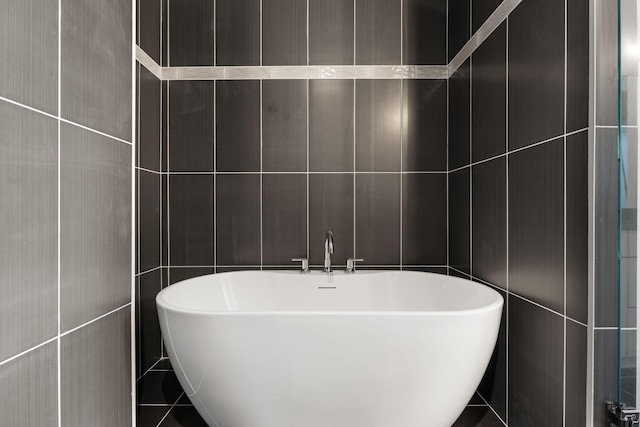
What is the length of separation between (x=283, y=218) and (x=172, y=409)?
3.12ft

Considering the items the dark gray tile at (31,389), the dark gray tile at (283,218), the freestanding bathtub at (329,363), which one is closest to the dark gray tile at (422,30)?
the dark gray tile at (283,218)

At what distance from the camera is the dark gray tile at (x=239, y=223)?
6.79 feet

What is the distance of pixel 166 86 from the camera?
209 centimetres

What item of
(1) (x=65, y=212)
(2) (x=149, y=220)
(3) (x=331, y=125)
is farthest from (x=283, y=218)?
(1) (x=65, y=212)

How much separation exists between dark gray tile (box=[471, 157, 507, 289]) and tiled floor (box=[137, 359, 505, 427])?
0.50 metres

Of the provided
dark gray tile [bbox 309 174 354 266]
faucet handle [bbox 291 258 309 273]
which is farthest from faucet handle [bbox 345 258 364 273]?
faucet handle [bbox 291 258 309 273]

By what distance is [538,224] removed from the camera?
1.21 m

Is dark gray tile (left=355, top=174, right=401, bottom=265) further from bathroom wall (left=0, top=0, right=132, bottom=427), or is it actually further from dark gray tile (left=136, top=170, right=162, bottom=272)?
bathroom wall (left=0, top=0, right=132, bottom=427)

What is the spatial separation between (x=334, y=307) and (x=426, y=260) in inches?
21.0

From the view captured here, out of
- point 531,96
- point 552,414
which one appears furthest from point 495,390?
point 531,96

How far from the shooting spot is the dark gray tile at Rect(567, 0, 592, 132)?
3.28ft

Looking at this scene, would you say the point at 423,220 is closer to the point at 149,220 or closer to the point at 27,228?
the point at 149,220

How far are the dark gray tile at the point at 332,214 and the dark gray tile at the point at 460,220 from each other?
1.61ft

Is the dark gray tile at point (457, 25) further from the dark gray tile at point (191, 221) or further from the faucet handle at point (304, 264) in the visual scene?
the dark gray tile at point (191, 221)
